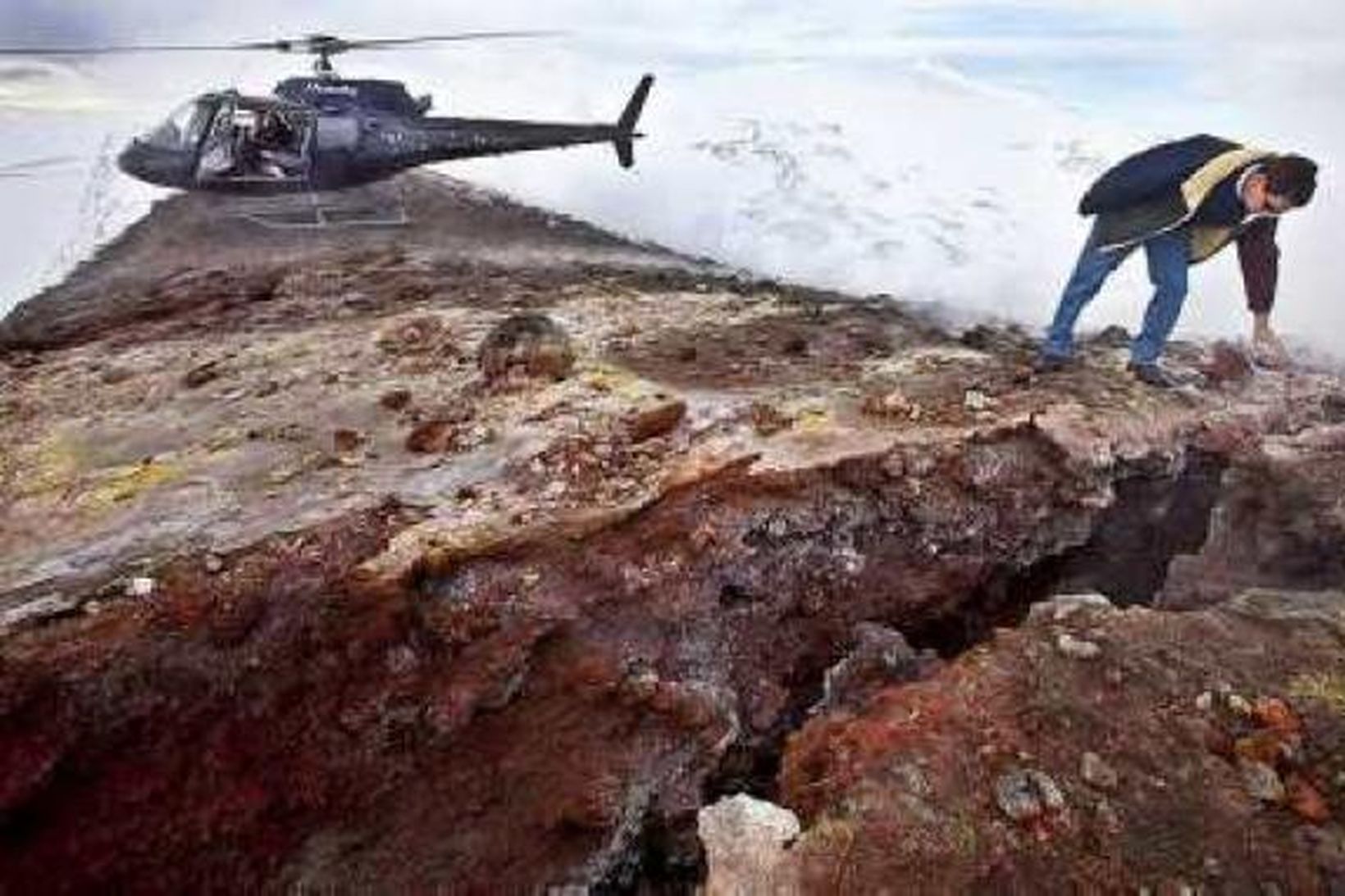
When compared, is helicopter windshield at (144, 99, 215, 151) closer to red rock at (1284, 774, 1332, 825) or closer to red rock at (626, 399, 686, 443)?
red rock at (626, 399, 686, 443)

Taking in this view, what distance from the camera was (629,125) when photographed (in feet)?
49.0

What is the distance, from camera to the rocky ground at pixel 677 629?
4.66 metres

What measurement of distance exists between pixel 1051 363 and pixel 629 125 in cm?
776

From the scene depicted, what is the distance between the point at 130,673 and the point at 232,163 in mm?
8168

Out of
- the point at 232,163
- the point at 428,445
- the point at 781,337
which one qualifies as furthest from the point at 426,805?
the point at 232,163

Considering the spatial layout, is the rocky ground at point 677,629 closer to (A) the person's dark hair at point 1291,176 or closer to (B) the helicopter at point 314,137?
(A) the person's dark hair at point 1291,176

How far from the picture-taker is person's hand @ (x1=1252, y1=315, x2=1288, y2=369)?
8117 mm

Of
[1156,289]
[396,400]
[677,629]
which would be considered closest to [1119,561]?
[1156,289]

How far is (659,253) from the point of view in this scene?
13.9 meters

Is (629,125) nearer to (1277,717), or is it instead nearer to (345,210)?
(345,210)

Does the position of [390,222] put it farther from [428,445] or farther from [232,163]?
[428,445]

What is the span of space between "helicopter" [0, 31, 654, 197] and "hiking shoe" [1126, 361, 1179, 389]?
281 inches

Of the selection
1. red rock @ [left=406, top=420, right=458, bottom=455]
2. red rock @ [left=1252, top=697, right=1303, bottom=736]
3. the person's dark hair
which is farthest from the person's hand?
red rock @ [left=406, top=420, right=458, bottom=455]

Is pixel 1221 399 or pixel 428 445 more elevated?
pixel 1221 399
